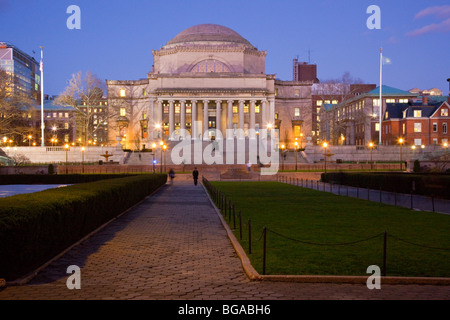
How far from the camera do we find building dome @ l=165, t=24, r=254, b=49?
101 meters

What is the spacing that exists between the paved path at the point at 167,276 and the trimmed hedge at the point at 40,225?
39 centimetres

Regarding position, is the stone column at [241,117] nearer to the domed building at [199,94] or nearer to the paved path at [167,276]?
the domed building at [199,94]

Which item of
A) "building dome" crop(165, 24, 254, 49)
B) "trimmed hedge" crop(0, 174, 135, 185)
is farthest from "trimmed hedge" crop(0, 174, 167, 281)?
"building dome" crop(165, 24, 254, 49)

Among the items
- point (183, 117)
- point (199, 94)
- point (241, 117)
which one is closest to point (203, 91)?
point (199, 94)

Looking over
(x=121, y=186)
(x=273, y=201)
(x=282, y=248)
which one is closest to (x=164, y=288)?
(x=282, y=248)

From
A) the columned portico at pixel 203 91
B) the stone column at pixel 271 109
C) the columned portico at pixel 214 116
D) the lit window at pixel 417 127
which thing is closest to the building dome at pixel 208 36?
the columned portico at pixel 203 91

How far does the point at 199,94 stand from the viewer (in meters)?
89.1

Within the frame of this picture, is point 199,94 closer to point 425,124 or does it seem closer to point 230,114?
point 230,114

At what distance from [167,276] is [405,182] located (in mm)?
26870

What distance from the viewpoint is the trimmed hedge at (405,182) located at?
28.7 meters

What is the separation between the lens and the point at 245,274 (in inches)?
396
